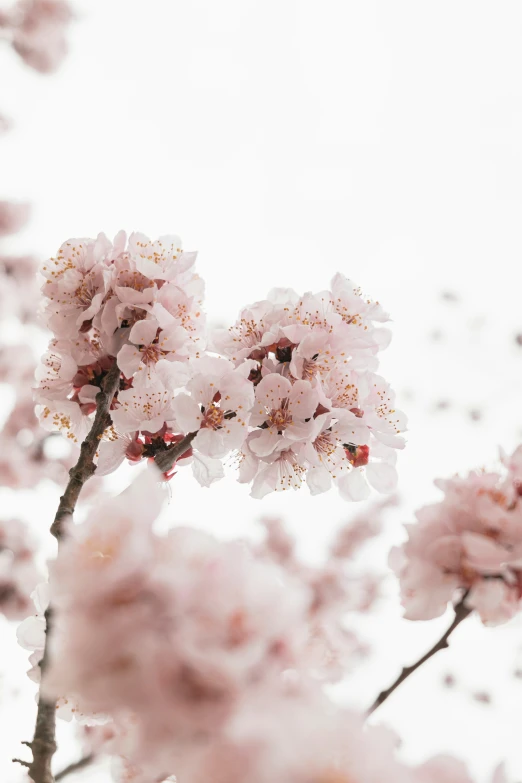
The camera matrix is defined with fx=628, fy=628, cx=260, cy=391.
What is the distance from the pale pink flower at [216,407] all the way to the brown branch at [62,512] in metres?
0.13

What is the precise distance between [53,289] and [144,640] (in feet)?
2.59

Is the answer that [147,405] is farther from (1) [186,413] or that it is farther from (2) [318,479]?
(2) [318,479]

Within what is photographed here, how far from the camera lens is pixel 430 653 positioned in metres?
0.52

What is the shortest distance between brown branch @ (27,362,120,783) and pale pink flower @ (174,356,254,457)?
132 mm

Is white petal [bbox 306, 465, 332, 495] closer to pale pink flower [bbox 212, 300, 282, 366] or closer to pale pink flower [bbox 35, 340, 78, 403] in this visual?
pale pink flower [bbox 212, 300, 282, 366]

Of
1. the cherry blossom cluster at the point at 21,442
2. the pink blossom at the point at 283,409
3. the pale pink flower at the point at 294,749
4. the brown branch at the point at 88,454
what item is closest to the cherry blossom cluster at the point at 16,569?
the cherry blossom cluster at the point at 21,442

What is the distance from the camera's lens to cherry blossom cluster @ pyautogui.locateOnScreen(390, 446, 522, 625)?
0.55 m

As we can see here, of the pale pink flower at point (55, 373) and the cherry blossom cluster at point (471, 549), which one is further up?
the pale pink flower at point (55, 373)

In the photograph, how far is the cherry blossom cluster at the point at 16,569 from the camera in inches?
147

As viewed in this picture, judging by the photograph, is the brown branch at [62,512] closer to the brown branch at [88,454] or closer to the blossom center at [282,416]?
the brown branch at [88,454]

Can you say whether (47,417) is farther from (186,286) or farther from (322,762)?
(322,762)

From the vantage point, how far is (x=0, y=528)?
12.8ft

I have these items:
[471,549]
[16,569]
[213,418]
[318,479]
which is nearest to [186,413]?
[213,418]

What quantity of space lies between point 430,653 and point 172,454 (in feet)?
1.88
